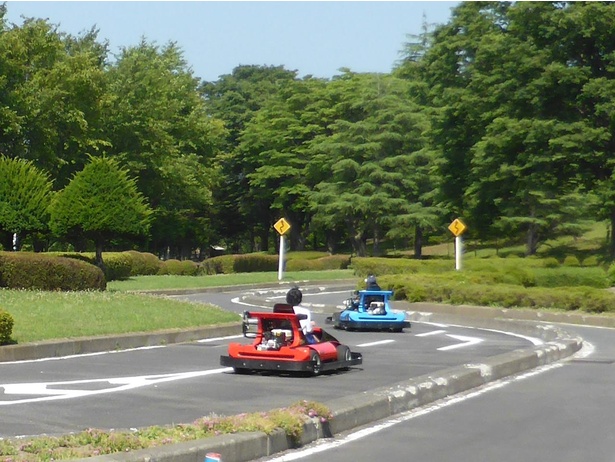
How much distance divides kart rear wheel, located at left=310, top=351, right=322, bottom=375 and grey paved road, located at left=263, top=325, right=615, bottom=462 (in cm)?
238

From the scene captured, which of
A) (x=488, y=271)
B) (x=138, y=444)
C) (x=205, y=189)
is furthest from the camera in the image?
(x=205, y=189)

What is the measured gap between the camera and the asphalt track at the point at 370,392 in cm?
795

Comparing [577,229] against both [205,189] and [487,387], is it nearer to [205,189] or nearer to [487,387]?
[205,189]

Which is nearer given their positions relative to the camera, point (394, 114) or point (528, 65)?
point (528, 65)

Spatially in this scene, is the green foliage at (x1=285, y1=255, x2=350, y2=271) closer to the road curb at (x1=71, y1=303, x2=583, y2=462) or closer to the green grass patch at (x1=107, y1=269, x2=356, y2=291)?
the green grass patch at (x1=107, y1=269, x2=356, y2=291)

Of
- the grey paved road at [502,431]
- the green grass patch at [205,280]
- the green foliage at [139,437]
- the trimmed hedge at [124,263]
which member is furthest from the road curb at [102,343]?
the trimmed hedge at [124,263]

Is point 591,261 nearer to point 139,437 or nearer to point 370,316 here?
point 370,316

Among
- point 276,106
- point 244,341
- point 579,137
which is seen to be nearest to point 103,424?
point 244,341

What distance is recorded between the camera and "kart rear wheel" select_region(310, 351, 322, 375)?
1481cm

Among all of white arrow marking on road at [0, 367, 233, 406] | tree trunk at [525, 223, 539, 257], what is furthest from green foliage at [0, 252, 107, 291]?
tree trunk at [525, 223, 539, 257]

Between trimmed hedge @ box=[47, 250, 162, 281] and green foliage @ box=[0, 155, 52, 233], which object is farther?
trimmed hedge @ box=[47, 250, 162, 281]

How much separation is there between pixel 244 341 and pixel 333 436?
1230cm

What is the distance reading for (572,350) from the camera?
20578 mm

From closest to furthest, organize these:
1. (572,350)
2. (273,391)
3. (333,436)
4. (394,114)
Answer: (333,436), (273,391), (572,350), (394,114)
